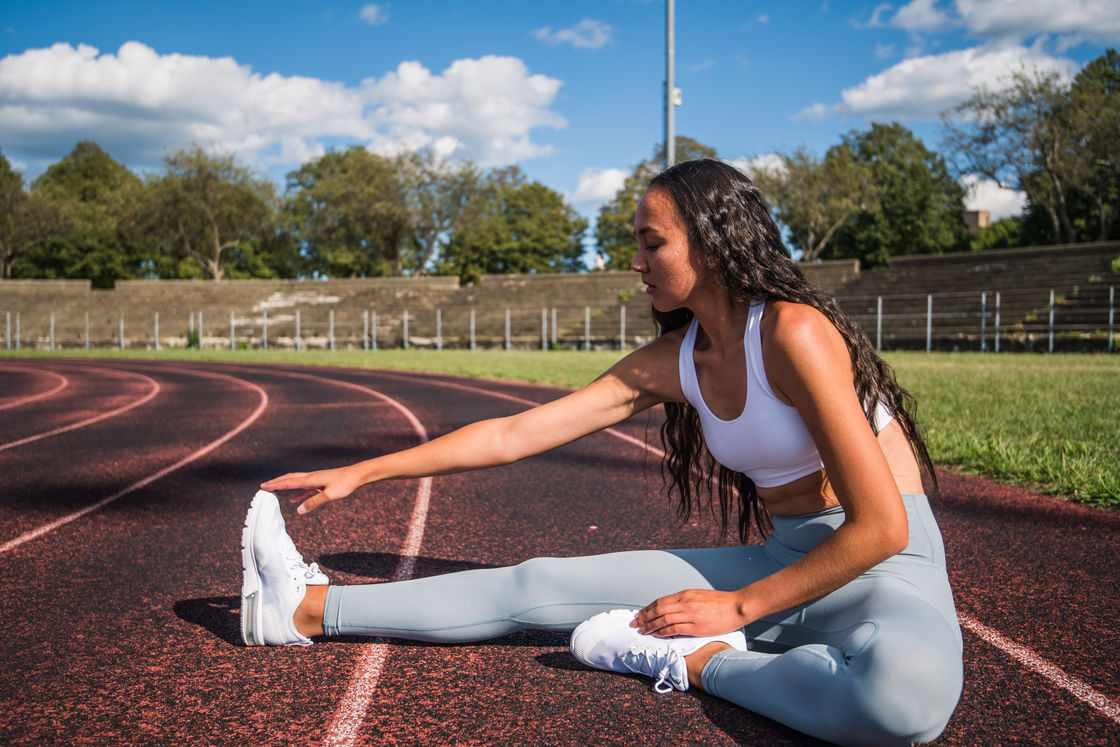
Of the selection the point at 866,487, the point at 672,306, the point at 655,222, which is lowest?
the point at 866,487

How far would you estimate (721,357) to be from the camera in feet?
7.63

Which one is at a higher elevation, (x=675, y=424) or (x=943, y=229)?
(x=943, y=229)

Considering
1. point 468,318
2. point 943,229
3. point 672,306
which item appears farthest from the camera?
point 943,229

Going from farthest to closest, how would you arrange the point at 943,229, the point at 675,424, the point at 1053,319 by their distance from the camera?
1. the point at 943,229
2. the point at 1053,319
3. the point at 675,424

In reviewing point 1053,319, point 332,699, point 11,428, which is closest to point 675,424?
point 332,699

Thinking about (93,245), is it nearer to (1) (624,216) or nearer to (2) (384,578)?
(1) (624,216)

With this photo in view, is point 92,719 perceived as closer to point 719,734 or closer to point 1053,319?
point 719,734

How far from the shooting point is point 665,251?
7.34 feet

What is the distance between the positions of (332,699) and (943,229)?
58747mm

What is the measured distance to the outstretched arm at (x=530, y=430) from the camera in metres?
2.42

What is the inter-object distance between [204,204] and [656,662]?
5588cm

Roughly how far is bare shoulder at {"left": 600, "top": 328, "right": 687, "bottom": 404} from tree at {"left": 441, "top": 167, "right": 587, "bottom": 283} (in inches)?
2034

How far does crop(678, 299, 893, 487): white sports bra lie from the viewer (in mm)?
2119

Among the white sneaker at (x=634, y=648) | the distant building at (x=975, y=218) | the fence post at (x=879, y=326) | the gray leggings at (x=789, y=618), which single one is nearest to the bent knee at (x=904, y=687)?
the gray leggings at (x=789, y=618)
